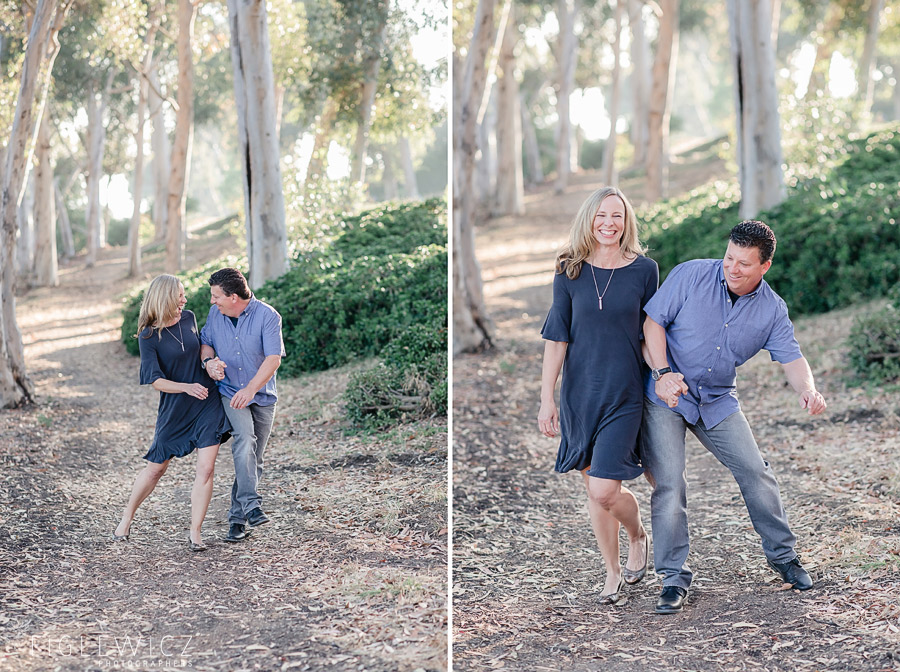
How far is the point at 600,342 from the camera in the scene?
4.16 m

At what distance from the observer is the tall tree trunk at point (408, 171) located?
21.8 feet

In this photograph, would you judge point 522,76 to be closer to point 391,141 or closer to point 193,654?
point 391,141

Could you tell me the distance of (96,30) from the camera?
17.0 ft

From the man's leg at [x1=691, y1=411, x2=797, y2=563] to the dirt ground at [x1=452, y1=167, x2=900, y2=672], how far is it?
28 centimetres

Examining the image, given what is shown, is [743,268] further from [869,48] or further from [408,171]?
[869,48]

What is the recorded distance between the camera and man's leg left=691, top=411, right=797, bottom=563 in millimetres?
4316

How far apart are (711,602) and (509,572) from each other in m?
1.22

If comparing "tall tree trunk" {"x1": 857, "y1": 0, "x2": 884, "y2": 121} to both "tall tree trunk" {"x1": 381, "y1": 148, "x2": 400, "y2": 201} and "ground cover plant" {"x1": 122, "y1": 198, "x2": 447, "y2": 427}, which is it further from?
"tall tree trunk" {"x1": 381, "y1": 148, "x2": 400, "y2": 201}

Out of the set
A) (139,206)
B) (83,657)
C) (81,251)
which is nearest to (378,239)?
(139,206)

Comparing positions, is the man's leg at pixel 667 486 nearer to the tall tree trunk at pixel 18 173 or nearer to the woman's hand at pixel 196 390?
the woman's hand at pixel 196 390

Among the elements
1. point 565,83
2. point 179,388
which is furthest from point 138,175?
point 565,83

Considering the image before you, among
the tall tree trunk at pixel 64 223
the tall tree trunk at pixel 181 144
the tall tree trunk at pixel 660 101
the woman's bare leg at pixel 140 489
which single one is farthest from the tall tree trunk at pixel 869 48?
the woman's bare leg at pixel 140 489

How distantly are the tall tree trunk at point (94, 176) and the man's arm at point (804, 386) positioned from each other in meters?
3.80

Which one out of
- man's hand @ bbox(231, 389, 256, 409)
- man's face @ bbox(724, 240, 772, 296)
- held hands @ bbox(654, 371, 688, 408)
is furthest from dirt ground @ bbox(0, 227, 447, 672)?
man's face @ bbox(724, 240, 772, 296)
